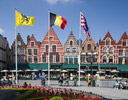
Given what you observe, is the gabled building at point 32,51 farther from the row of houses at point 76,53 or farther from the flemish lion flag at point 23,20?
the flemish lion flag at point 23,20

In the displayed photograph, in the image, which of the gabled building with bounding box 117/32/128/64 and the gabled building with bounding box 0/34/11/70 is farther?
the gabled building with bounding box 0/34/11/70

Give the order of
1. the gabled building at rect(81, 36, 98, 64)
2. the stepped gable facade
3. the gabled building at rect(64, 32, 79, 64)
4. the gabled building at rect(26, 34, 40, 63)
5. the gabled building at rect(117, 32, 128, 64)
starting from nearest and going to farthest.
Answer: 1. the gabled building at rect(117, 32, 128, 64)
2. the gabled building at rect(81, 36, 98, 64)
3. the gabled building at rect(64, 32, 79, 64)
4. the stepped gable facade
5. the gabled building at rect(26, 34, 40, 63)

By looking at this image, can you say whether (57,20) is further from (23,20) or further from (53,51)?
(53,51)

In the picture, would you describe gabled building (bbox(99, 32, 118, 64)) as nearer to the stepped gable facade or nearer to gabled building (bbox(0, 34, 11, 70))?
the stepped gable facade

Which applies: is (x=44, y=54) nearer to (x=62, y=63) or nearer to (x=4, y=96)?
(x=62, y=63)

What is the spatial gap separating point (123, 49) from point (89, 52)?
9.39 m

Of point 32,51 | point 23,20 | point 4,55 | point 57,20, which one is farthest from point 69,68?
point 23,20

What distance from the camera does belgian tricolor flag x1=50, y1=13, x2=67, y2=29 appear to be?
22219 millimetres

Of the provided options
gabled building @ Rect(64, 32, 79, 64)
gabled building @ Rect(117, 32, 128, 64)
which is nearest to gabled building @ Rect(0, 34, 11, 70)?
gabled building @ Rect(64, 32, 79, 64)

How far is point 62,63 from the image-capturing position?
4366cm

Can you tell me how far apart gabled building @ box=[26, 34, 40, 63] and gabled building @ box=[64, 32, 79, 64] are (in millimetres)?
8431

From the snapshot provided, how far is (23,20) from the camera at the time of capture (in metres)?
22.5

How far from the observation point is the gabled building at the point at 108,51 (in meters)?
42.9

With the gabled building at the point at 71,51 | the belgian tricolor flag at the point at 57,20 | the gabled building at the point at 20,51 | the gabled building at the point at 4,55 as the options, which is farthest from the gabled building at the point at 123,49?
the gabled building at the point at 4,55
